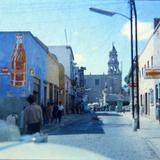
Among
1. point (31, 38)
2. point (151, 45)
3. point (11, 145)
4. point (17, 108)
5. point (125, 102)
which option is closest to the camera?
point (11, 145)

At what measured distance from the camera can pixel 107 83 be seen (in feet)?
481

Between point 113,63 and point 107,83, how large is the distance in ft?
40.6

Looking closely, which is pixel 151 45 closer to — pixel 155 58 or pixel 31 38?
pixel 155 58

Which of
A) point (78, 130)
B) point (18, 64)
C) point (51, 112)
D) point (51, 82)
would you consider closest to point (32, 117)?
point (78, 130)

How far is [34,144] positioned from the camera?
4.40m

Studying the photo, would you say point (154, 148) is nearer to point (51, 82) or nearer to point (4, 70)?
point (4, 70)

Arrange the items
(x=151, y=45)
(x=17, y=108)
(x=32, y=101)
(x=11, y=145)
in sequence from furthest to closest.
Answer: (x=151, y=45) → (x=17, y=108) → (x=32, y=101) → (x=11, y=145)

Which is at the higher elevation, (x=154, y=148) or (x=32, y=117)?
(x=32, y=117)

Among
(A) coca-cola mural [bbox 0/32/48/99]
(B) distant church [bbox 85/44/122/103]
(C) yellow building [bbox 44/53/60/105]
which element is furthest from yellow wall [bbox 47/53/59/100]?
(B) distant church [bbox 85/44/122/103]

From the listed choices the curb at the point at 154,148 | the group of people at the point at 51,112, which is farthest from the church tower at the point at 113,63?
the curb at the point at 154,148

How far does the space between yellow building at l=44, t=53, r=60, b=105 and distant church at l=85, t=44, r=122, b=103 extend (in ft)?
235

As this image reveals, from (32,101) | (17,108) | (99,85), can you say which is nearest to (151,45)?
(17,108)

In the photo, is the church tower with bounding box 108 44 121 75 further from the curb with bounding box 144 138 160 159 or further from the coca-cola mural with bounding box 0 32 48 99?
the curb with bounding box 144 138 160 159

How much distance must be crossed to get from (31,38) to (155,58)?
394 inches
